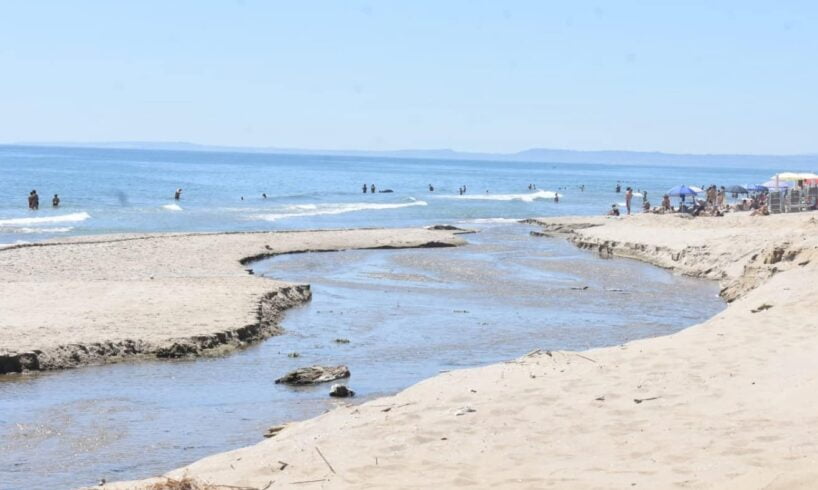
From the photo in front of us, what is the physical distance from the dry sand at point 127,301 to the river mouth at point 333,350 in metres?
0.50

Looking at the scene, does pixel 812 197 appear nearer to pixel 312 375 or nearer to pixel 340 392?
pixel 312 375

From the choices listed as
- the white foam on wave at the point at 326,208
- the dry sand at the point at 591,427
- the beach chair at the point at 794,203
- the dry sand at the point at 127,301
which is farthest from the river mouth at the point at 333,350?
the white foam on wave at the point at 326,208

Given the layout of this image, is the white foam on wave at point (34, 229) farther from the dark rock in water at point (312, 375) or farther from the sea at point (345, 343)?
the dark rock in water at point (312, 375)

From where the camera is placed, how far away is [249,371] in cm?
1570

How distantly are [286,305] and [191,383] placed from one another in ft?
24.9

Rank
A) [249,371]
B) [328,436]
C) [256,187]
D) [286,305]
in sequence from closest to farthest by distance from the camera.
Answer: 1. [328,436]
2. [249,371]
3. [286,305]
4. [256,187]

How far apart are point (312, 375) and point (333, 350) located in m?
2.88

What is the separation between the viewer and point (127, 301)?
→ 65.0 feet

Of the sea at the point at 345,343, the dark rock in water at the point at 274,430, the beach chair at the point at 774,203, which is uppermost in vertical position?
the beach chair at the point at 774,203

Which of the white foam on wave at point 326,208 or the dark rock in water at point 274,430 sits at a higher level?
the dark rock in water at point 274,430

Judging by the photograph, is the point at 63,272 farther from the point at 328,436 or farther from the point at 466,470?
the point at 466,470

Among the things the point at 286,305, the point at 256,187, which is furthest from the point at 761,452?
the point at 256,187

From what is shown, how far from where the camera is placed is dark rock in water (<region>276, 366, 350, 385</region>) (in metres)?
14.8

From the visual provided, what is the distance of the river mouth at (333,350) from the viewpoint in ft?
37.6
